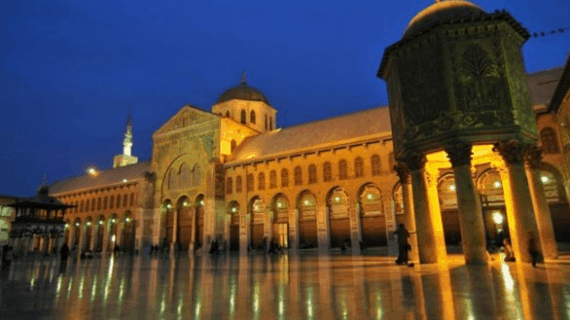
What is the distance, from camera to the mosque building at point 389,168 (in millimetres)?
11664

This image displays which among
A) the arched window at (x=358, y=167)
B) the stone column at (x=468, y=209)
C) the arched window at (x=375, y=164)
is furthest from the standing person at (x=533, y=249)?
the arched window at (x=358, y=167)

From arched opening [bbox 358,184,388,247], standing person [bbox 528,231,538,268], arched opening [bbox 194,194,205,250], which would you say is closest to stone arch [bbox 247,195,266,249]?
arched opening [bbox 194,194,205,250]

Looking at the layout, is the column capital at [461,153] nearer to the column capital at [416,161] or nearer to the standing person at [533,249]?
the column capital at [416,161]

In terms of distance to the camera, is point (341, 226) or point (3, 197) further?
point (3, 197)

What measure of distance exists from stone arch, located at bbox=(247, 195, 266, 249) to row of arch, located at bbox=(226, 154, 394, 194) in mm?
1263

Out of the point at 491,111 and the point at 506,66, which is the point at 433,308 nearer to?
the point at 491,111

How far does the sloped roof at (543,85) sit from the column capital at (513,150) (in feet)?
40.2

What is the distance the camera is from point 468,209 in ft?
36.3

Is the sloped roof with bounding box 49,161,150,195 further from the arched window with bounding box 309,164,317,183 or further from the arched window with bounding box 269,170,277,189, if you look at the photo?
the arched window with bounding box 309,164,317,183

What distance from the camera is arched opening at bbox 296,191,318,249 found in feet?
96.8

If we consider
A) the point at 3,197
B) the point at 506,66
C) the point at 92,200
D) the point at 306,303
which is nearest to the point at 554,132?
the point at 506,66

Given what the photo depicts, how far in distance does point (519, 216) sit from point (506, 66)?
193 inches

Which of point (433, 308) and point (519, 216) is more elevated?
point (519, 216)

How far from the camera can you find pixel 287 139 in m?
34.5
